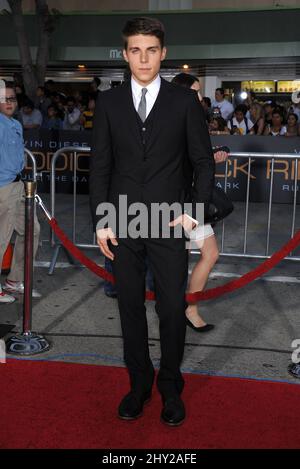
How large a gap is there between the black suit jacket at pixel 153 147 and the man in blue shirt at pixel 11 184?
191cm

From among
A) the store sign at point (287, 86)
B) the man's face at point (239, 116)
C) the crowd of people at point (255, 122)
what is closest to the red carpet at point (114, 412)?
the crowd of people at point (255, 122)

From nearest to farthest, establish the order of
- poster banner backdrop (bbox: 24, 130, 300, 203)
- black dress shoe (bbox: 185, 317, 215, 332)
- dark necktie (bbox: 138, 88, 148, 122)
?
dark necktie (bbox: 138, 88, 148, 122) → black dress shoe (bbox: 185, 317, 215, 332) → poster banner backdrop (bbox: 24, 130, 300, 203)

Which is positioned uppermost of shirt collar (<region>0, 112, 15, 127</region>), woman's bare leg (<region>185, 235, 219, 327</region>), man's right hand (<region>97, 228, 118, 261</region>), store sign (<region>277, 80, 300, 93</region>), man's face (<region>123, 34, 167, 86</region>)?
store sign (<region>277, 80, 300, 93</region>)

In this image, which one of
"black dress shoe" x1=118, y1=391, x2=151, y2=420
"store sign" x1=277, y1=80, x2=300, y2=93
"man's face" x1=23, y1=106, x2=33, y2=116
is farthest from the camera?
"store sign" x1=277, y1=80, x2=300, y2=93

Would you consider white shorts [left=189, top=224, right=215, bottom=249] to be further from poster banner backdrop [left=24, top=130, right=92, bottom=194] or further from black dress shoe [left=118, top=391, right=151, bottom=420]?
poster banner backdrop [left=24, top=130, right=92, bottom=194]

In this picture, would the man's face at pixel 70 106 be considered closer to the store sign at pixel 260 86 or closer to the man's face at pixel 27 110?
the man's face at pixel 27 110

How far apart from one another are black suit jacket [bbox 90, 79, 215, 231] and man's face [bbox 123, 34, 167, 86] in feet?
0.37

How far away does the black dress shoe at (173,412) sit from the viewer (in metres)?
3.07

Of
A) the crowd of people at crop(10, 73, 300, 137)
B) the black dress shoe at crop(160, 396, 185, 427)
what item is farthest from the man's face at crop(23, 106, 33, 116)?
the black dress shoe at crop(160, 396, 185, 427)

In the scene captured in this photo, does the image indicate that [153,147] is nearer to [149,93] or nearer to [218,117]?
[149,93]

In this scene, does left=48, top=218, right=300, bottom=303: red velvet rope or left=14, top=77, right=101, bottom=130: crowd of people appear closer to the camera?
left=48, top=218, right=300, bottom=303: red velvet rope

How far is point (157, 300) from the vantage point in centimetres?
310

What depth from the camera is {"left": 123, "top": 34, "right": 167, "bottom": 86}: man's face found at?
2.79 metres

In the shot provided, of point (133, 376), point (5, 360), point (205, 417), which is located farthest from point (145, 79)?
point (5, 360)
